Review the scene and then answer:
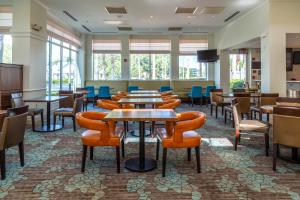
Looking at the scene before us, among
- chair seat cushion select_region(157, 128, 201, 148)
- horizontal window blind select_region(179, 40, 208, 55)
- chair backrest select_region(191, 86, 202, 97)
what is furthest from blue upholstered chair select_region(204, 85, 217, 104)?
chair seat cushion select_region(157, 128, 201, 148)

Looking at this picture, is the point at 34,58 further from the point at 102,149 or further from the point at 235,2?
the point at 235,2

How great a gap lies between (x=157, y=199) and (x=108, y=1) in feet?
22.0

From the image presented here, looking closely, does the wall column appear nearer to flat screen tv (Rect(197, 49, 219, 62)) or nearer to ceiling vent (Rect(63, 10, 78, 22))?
ceiling vent (Rect(63, 10, 78, 22))

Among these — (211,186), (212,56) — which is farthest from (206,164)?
(212,56)

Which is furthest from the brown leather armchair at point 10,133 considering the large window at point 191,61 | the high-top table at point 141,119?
the large window at point 191,61

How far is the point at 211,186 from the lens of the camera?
9.54ft

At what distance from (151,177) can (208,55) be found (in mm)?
10458

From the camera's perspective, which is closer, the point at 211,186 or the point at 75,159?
the point at 211,186

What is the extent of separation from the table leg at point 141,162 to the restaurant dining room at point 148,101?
0.6 inches

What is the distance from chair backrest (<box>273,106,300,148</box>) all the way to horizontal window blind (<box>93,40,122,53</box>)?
1103cm

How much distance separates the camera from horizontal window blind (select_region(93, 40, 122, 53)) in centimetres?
1334

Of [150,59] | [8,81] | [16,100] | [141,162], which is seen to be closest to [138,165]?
[141,162]

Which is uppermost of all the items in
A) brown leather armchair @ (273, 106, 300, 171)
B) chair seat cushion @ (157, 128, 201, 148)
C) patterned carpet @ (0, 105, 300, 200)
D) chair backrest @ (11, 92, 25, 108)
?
chair backrest @ (11, 92, 25, 108)

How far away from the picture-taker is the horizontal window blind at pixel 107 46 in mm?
13344
